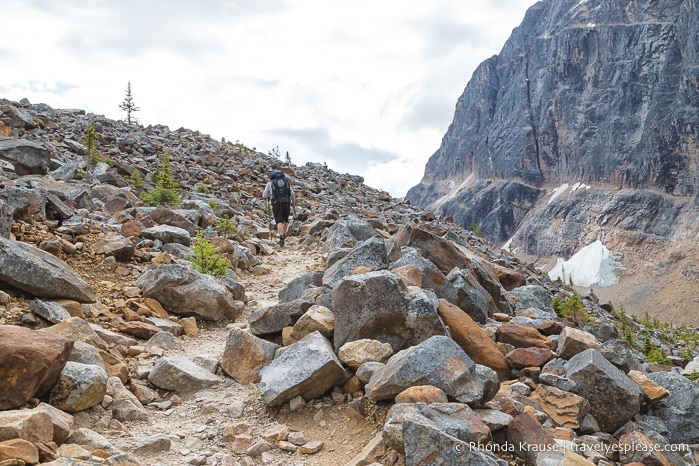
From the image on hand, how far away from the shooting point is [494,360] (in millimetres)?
5895

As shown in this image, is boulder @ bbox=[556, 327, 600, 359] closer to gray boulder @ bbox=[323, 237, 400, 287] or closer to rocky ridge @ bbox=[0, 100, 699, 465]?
rocky ridge @ bbox=[0, 100, 699, 465]

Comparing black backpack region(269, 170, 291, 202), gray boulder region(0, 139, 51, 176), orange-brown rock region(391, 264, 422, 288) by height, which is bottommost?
orange-brown rock region(391, 264, 422, 288)

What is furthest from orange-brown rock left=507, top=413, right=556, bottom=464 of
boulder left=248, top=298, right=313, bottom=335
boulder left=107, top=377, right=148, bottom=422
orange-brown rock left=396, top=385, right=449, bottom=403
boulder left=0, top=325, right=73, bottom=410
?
boulder left=0, top=325, right=73, bottom=410

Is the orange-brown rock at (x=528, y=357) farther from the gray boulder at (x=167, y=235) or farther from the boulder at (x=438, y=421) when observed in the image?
the gray boulder at (x=167, y=235)

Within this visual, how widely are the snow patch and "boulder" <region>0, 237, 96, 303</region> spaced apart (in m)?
127

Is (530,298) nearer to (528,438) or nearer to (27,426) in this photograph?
(528,438)

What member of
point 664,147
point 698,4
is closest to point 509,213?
point 664,147

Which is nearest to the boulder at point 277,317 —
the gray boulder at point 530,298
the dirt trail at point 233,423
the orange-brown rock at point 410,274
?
the dirt trail at point 233,423

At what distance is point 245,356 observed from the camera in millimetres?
5992

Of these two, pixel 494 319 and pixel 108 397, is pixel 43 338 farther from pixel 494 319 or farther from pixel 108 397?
pixel 494 319

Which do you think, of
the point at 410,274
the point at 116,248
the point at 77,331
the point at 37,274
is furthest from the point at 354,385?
the point at 116,248

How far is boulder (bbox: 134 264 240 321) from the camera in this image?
7777 millimetres

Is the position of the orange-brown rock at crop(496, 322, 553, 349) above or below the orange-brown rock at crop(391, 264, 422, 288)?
below

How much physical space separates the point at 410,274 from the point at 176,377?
12.3 feet
